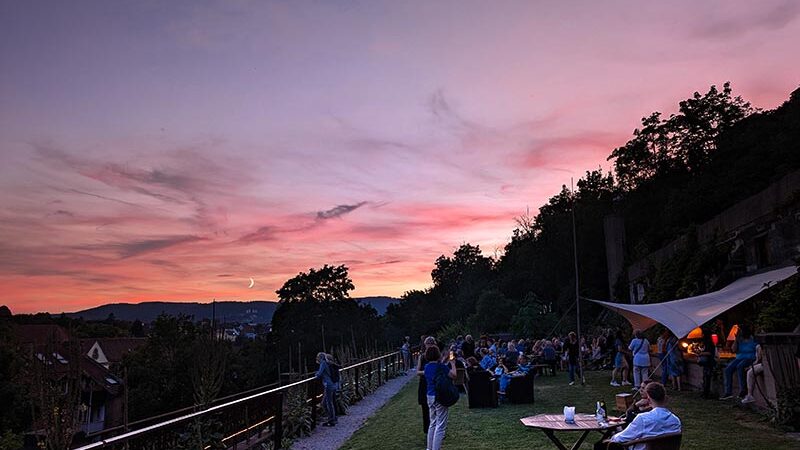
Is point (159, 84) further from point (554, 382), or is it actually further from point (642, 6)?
point (554, 382)

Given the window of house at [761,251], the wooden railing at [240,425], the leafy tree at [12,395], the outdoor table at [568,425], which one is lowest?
the leafy tree at [12,395]

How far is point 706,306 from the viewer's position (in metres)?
14.0

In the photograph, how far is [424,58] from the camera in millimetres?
16422

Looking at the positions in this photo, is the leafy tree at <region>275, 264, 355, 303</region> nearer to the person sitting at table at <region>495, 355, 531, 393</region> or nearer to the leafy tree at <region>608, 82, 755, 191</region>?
the leafy tree at <region>608, 82, 755, 191</region>

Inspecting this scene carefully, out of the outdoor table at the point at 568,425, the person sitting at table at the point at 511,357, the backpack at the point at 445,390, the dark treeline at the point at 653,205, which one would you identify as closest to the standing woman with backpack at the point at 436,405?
the backpack at the point at 445,390

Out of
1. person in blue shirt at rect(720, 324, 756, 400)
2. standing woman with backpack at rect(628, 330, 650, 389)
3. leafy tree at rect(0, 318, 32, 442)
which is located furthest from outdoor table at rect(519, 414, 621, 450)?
leafy tree at rect(0, 318, 32, 442)

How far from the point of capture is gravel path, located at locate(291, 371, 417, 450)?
11.5m

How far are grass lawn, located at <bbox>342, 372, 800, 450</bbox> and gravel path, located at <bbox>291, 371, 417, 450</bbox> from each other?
0.89ft

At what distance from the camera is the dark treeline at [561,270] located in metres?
31.2

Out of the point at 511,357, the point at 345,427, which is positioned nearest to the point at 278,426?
the point at 345,427

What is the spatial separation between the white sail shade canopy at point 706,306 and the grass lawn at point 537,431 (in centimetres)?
164

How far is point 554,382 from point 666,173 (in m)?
31.8

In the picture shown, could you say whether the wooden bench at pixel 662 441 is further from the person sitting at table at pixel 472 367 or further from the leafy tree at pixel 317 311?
the leafy tree at pixel 317 311

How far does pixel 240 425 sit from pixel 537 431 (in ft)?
15.3
